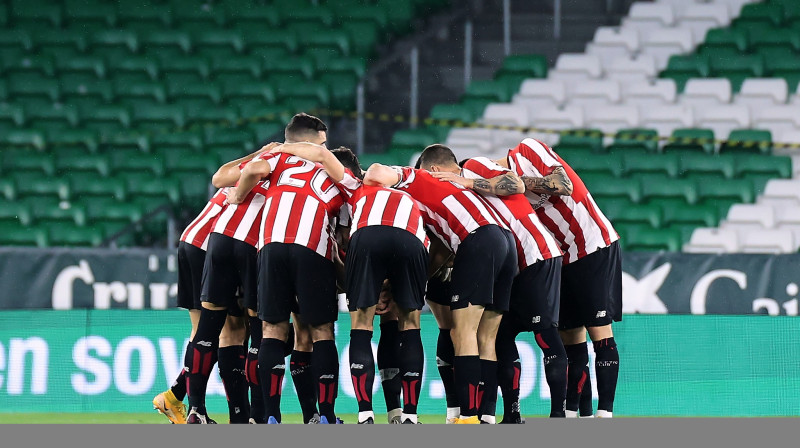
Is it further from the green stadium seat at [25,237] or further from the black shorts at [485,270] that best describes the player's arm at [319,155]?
the green stadium seat at [25,237]

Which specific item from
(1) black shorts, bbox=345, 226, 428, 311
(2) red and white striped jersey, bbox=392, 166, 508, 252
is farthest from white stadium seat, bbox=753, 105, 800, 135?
(1) black shorts, bbox=345, 226, 428, 311

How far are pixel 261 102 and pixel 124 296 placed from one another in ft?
13.8

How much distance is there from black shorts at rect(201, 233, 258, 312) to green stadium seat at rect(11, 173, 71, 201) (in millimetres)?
6571

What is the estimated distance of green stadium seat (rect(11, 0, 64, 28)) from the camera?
14.8 metres

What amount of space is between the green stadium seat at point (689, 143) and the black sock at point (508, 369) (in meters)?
6.58

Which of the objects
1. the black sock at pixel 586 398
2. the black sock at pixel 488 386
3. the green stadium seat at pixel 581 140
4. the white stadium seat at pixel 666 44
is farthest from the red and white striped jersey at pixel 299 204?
the white stadium seat at pixel 666 44

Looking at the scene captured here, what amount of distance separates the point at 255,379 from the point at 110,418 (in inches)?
109

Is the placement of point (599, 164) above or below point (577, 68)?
below

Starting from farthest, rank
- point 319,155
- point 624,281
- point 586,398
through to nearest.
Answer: point 624,281 < point 586,398 < point 319,155

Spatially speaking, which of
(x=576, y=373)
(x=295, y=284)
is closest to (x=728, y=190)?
(x=576, y=373)

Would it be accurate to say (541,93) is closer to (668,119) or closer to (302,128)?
(668,119)

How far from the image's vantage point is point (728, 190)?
41.8 feet

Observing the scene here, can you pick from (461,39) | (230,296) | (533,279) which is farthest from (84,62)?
(533,279)

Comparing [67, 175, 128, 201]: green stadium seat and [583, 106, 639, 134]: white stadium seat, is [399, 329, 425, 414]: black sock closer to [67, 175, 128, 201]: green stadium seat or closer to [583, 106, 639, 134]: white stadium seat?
[67, 175, 128, 201]: green stadium seat
